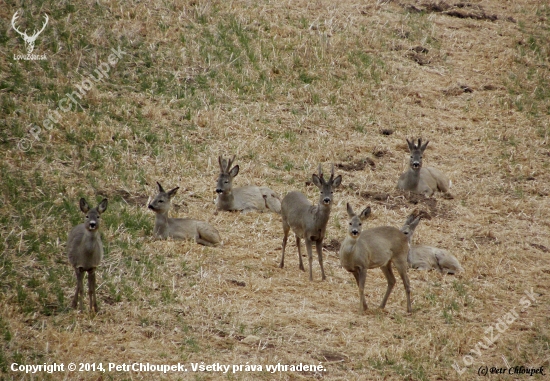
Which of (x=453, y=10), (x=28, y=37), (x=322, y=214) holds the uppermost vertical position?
(x=453, y=10)

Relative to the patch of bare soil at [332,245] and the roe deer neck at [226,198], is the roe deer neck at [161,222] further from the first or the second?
the patch of bare soil at [332,245]

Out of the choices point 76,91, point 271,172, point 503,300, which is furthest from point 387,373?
point 76,91

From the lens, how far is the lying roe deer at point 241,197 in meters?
12.4

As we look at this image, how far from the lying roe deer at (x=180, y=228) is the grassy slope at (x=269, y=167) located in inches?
11.5

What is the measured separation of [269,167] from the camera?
14008 millimetres

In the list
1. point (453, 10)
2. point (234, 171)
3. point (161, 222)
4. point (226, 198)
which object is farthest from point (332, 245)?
point (453, 10)

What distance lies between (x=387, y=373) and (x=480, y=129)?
10190 millimetres

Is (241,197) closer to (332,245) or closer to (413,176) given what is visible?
(332,245)

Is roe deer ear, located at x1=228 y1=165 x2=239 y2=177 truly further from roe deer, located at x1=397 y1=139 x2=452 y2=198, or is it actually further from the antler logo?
the antler logo

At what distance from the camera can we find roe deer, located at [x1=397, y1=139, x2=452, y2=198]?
13.8 metres

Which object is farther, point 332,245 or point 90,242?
point 332,245

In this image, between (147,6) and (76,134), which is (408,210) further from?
(147,6)

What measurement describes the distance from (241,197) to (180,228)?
1755 mm

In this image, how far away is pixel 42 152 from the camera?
40.5 ft
